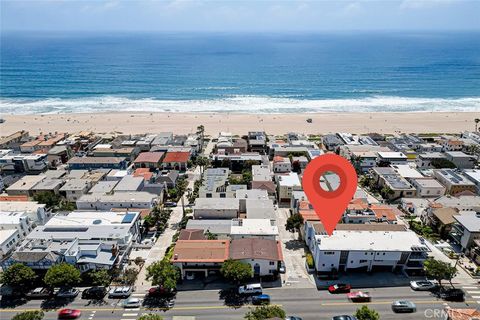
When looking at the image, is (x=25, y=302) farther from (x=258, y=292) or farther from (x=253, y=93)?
(x=253, y=93)

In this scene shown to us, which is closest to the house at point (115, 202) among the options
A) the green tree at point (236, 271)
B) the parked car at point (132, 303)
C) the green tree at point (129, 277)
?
the green tree at point (129, 277)

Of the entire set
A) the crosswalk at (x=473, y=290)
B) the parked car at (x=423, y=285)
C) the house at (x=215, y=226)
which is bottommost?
the crosswalk at (x=473, y=290)

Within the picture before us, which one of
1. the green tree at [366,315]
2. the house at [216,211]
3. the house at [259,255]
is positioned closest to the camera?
the green tree at [366,315]

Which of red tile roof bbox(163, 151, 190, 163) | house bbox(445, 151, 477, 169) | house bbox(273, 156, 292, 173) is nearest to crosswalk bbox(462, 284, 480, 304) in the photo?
house bbox(273, 156, 292, 173)

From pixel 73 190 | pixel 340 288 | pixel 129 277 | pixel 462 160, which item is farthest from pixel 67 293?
pixel 462 160

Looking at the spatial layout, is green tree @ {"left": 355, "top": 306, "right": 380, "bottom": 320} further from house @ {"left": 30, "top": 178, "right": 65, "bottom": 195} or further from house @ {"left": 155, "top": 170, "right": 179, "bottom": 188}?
house @ {"left": 30, "top": 178, "right": 65, "bottom": 195}

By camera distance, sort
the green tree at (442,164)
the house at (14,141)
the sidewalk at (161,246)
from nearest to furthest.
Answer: the sidewalk at (161,246) < the green tree at (442,164) < the house at (14,141)

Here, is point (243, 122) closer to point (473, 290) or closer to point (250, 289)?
point (250, 289)

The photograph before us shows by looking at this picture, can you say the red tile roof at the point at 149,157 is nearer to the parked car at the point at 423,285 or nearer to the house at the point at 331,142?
the house at the point at 331,142
